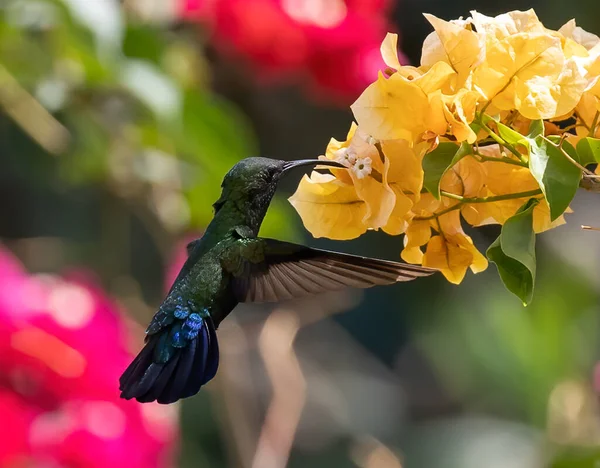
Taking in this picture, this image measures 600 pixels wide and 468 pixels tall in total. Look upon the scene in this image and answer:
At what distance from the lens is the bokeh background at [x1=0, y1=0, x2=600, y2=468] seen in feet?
4.36

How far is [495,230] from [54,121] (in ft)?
3.18

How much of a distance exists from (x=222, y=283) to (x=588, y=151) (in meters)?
0.28

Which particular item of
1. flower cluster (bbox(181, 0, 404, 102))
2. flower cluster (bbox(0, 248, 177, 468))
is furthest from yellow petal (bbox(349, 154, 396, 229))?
flower cluster (bbox(181, 0, 404, 102))

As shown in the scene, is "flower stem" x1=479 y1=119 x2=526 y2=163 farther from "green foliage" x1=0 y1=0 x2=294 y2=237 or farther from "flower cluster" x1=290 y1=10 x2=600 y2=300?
"green foliage" x1=0 y1=0 x2=294 y2=237

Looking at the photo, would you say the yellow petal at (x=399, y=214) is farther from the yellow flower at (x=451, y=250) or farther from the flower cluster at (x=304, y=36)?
the flower cluster at (x=304, y=36)

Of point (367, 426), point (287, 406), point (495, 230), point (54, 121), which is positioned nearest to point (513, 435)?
point (367, 426)

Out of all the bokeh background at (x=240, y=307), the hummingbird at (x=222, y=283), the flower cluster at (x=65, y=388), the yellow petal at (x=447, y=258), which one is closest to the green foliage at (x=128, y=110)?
the bokeh background at (x=240, y=307)

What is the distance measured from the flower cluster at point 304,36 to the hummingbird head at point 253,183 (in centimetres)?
98

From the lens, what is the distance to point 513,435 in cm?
220

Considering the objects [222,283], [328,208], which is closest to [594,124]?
[328,208]

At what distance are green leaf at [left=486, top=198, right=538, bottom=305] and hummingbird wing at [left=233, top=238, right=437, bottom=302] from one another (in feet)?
0.14

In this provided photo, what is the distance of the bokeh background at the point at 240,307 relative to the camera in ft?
4.36

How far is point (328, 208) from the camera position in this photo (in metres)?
0.58

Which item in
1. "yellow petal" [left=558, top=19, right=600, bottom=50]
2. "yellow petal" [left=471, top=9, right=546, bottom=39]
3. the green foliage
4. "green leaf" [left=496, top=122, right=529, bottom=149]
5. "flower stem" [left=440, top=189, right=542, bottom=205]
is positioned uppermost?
the green foliage
